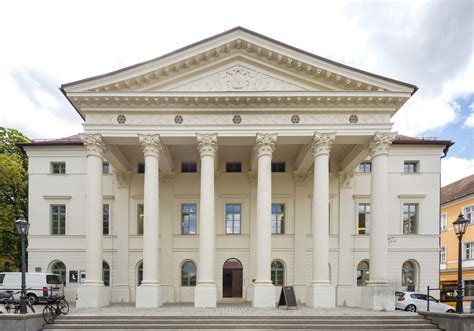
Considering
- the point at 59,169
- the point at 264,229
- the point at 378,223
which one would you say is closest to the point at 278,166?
the point at 264,229

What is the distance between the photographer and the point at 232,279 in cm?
2600

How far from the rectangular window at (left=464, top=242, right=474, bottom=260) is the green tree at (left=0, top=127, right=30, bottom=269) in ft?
123

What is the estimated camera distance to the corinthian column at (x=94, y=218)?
20.2 metres

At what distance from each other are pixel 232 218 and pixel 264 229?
645 centimetres

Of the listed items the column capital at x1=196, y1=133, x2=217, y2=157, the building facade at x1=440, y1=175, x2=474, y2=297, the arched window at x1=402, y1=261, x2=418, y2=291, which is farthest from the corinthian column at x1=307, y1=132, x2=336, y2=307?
the building facade at x1=440, y1=175, x2=474, y2=297

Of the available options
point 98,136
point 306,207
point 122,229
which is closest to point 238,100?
point 98,136

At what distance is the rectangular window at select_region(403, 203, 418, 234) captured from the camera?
88.8 feet

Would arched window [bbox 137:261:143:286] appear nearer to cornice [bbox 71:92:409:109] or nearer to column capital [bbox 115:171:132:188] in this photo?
column capital [bbox 115:171:132:188]

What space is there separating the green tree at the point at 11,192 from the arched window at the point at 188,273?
15.6m

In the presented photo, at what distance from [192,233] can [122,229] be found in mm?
4471

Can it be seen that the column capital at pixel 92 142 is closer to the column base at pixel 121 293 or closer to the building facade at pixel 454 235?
the column base at pixel 121 293

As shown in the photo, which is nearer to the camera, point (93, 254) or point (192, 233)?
point (93, 254)

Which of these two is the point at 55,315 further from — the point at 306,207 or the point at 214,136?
the point at 306,207

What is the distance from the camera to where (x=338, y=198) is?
26.7 meters
